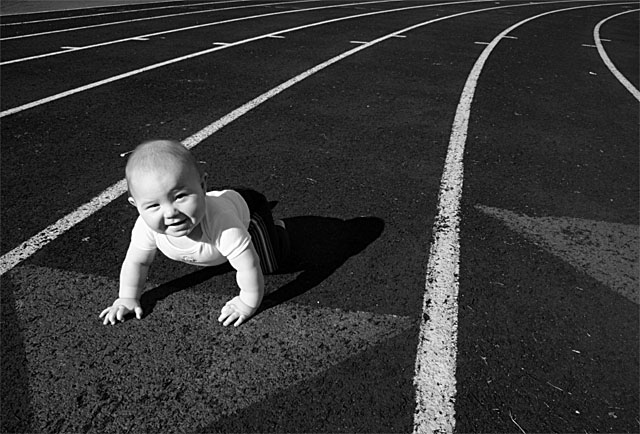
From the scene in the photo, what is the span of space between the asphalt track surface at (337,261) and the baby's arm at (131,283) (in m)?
0.11

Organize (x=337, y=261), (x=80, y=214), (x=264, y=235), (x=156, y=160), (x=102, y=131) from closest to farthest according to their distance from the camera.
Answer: (x=156, y=160), (x=264, y=235), (x=337, y=261), (x=80, y=214), (x=102, y=131)

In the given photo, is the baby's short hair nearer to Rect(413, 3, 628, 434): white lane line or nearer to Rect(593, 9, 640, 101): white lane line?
Rect(413, 3, 628, 434): white lane line

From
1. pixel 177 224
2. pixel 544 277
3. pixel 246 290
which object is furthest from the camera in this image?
pixel 544 277

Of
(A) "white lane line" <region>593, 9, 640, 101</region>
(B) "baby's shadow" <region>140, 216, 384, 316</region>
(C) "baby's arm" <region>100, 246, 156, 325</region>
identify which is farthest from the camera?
(A) "white lane line" <region>593, 9, 640, 101</region>

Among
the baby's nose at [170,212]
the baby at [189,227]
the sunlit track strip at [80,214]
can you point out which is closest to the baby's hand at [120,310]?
the baby at [189,227]

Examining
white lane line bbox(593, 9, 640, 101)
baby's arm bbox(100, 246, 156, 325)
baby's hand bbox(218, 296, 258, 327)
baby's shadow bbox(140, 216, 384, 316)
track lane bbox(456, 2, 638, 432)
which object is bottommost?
white lane line bbox(593, 9, 640, 101)

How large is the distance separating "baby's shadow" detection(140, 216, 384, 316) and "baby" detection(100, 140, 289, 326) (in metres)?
0.17

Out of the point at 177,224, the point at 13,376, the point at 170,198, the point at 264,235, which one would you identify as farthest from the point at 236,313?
the point at 13,376

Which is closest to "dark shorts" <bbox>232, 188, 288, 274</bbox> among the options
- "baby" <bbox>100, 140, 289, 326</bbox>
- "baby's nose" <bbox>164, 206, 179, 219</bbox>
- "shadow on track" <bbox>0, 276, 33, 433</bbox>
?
"baby" <bbox>100, 140, 289, 326</bbox>

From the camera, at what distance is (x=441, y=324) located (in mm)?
3131

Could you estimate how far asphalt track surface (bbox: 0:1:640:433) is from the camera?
2633mm

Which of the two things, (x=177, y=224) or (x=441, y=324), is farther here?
(x=441, y=324)

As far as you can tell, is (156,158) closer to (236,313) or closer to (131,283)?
(131,283)

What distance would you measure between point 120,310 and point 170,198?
789mm
